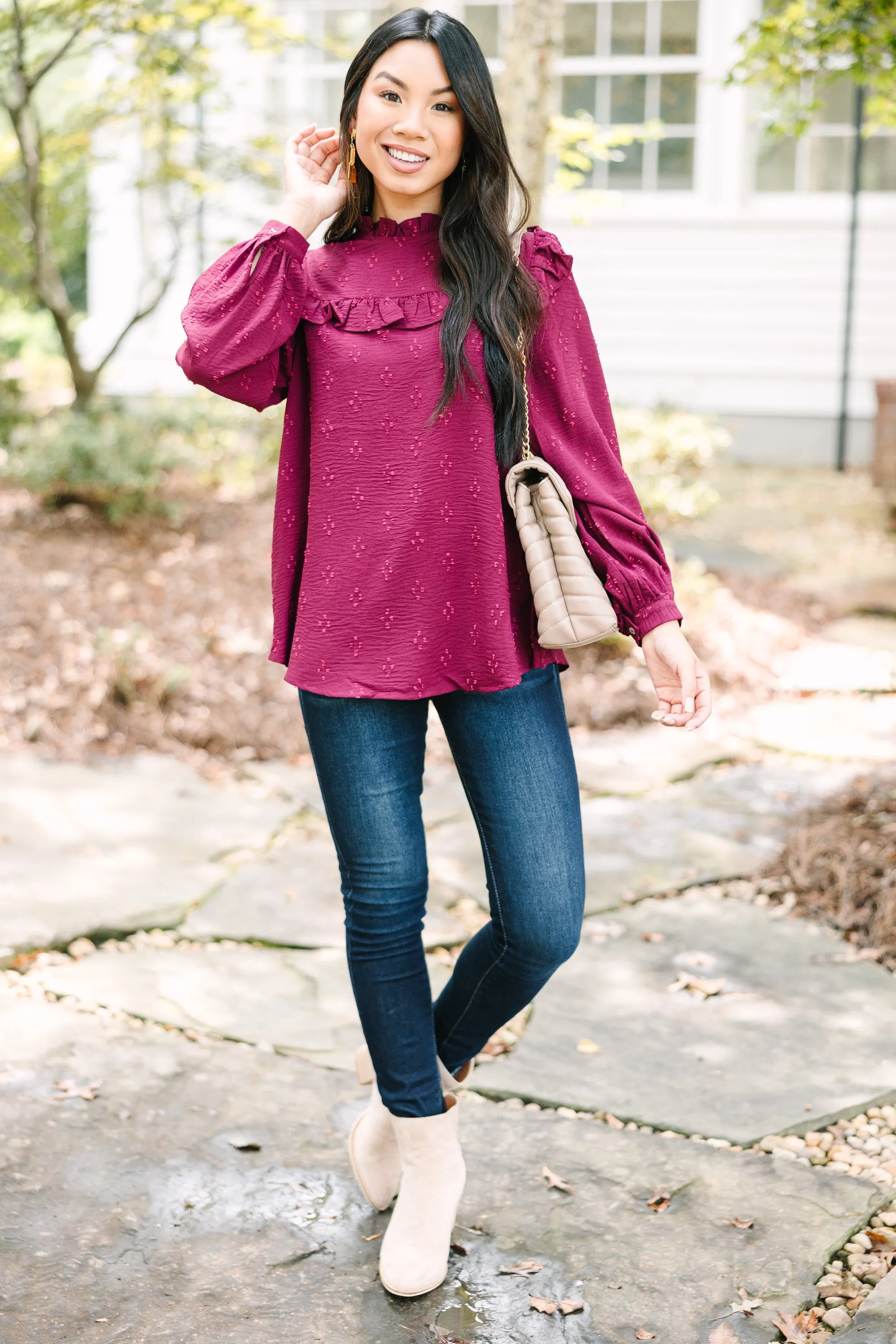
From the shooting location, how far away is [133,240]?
404 inches

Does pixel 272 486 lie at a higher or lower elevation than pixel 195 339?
lower

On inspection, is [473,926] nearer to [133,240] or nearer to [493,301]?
[493,301]

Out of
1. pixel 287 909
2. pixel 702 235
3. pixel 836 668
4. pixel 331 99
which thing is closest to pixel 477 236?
pixel 287 909

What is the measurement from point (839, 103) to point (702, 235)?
1486 millimetres

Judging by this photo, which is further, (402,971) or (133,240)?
(133,240)

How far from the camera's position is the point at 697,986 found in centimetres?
289

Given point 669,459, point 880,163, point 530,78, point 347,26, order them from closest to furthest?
1. point 530,78
2. point 669,459
3. point 880,163
4. point 347,26

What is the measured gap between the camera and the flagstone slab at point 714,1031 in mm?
2447

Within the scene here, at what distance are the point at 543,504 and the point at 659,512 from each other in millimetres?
5148

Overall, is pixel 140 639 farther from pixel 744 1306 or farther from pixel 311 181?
pixel 744 1306

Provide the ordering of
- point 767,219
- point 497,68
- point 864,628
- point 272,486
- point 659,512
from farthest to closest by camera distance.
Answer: point 497,68 < point 767,219 < point 272,486 < point 659,512 < point 864,628

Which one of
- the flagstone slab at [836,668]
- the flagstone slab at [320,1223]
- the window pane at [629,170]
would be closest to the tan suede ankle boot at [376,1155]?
the flagstone slab at [320,1223]

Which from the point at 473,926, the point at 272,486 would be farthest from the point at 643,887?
the point at 272,486

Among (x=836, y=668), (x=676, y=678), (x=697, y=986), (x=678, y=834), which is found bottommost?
(x=836, y=668)
